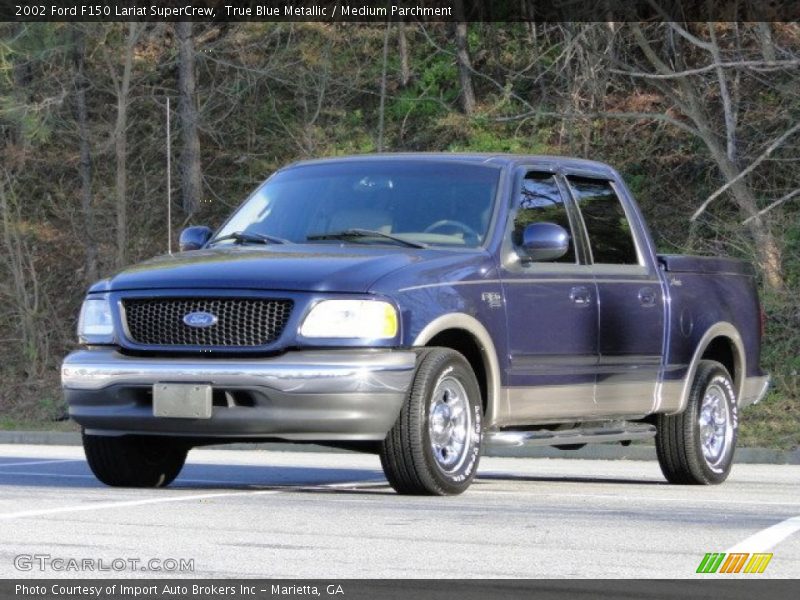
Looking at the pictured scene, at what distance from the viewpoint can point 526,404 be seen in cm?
1115

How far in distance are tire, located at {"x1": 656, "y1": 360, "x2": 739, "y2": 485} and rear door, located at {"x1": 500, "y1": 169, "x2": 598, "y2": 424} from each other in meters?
1.21

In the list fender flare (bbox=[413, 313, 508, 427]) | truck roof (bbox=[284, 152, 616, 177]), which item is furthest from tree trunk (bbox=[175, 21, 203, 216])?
fender flare (bbox=[413, 313, 508, 427])

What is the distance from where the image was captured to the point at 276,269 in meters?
10.2

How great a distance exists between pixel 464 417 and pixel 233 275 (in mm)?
1571

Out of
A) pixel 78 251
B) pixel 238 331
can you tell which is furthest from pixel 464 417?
pixel 78 251

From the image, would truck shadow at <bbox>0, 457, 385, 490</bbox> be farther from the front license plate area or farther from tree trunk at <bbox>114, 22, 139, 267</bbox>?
tree trunk at <bbox>114, 22, 139, 267</bbox>

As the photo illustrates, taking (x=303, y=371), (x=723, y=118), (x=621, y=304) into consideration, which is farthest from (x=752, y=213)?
(x=303, y=371)

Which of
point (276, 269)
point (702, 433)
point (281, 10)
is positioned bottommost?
point (702, 433)

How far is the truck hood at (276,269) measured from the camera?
32.9 ft

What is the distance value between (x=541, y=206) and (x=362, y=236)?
139cm

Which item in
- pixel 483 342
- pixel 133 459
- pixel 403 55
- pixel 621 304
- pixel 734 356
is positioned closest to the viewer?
pixel 483 342

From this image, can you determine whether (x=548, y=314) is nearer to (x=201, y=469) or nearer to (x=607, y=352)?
(x=607, y=352)

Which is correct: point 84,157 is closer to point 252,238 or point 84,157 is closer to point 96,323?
point 252,238

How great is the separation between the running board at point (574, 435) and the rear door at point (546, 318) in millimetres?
127
